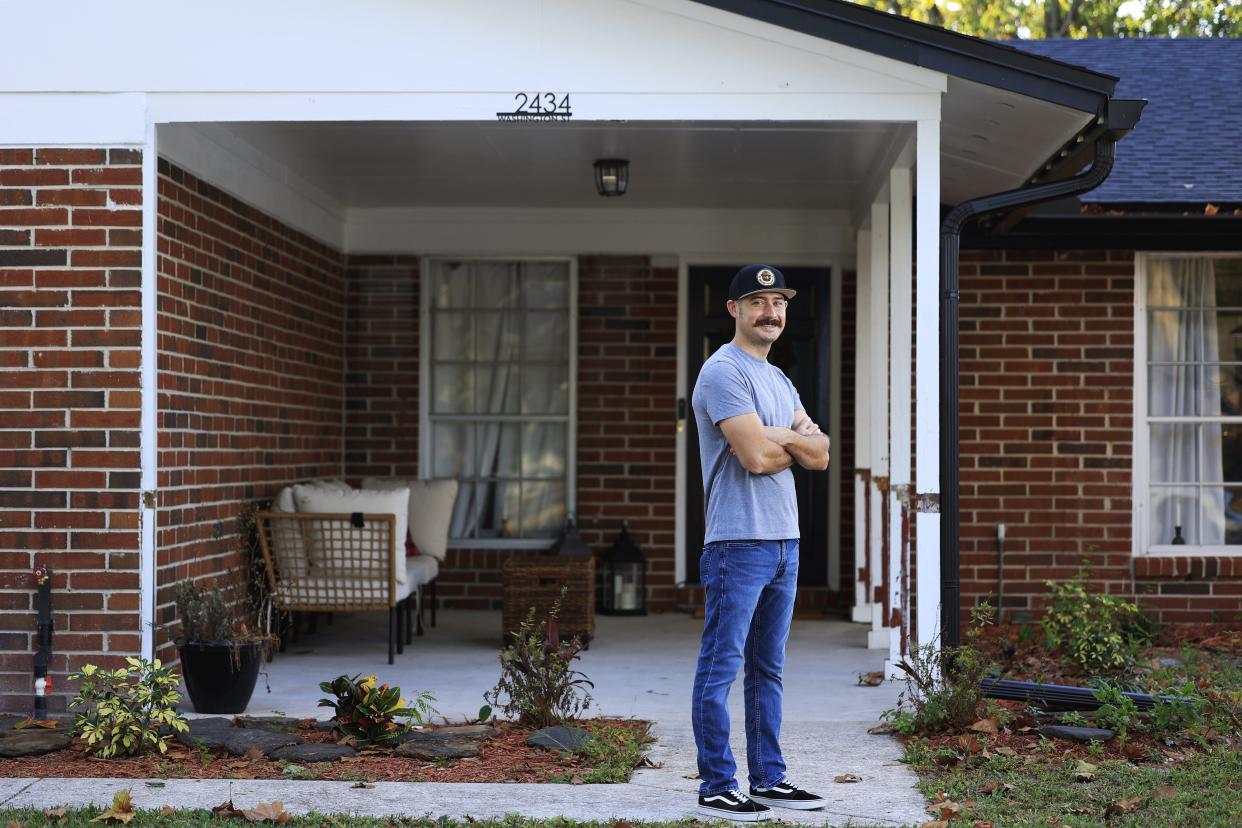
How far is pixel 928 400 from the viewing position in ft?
21.1

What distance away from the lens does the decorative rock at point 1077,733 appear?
5785mm

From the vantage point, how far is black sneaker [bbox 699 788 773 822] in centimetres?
466

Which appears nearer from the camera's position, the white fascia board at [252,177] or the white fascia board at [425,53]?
the white fascia board at [425,53]

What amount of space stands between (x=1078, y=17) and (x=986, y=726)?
61.1 feet

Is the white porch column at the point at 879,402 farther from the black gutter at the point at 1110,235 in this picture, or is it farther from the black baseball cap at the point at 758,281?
the black baseball cap at the point at 758,281

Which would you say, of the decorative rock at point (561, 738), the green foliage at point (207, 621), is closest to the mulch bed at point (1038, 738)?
the decorative rock at point (561, 738)

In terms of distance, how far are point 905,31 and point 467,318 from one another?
5.06 meters

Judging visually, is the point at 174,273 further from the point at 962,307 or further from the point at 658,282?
the point at 962,307

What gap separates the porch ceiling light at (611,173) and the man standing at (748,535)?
368 centimetres

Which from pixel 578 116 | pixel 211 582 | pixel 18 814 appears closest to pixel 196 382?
pixel 211 582

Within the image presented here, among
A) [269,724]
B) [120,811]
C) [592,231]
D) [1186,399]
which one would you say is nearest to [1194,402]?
[1186,399]

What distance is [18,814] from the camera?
466 centimetres

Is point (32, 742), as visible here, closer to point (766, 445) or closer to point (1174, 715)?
point (766, 445)

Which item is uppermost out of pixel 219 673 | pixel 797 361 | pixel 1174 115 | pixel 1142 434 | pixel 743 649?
pixel 1174 115
